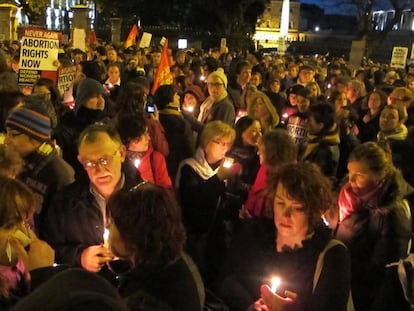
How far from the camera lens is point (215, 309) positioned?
2.54 meters

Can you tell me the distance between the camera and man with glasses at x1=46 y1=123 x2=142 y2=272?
10.9 feet

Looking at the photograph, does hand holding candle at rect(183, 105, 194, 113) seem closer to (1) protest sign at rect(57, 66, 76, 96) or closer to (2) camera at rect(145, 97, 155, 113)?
(2) camera at rect(145, 97, 155, 113)

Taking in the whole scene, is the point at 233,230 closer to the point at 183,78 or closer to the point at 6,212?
the point at 6,212

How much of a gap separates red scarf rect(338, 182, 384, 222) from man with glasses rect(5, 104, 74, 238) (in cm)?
185

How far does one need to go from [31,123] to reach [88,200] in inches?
36.8

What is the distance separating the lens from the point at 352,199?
3863 mm

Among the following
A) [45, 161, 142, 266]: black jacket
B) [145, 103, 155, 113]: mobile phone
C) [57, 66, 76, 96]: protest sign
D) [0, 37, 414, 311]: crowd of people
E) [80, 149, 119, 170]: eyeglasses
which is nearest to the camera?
[0, 37, 414, 311]: crowd of people

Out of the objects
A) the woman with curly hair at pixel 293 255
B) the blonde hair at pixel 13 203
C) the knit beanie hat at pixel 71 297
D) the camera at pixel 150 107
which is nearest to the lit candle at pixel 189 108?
the camera at pixel 150 107

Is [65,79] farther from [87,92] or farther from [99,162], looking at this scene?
[99,162]

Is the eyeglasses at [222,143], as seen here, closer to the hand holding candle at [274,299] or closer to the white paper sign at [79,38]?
the hand holding candle at [274,299]

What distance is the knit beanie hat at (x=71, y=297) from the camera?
A: 1.07 metres

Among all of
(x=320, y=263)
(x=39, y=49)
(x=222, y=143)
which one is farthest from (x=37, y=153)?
(x=39, y=49)

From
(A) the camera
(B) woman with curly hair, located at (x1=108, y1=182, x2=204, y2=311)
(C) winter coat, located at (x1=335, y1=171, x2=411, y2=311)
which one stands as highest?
(B) woman with curly hair, located at (x1=108, y1=182, x2=204, y2=311)

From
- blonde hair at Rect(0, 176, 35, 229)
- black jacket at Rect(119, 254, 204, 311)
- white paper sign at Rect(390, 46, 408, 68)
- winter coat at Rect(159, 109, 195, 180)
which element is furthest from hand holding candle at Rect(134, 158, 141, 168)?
white paper sign at Rect(390, 46, 408, 68)
